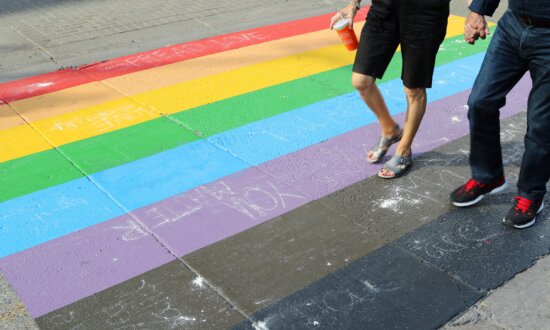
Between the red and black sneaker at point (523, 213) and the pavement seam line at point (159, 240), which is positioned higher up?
the red and black sneaker at point (523, 213)

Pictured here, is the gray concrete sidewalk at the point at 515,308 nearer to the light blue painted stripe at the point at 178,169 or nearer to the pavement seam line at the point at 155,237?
the pavement seam line at the point at 155,237

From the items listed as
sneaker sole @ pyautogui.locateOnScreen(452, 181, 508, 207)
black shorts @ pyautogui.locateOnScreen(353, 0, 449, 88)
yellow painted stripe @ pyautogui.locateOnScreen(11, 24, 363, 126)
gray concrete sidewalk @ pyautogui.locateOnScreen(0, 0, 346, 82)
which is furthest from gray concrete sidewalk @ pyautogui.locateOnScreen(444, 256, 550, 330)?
gray concrete sidewalk @ pyautogui.locateOnScreen(0, 0, 346, 82)

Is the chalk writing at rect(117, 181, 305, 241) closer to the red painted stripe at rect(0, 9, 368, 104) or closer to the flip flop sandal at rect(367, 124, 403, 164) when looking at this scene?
the flip flop sandal at rect(367, 124, 403, 164)

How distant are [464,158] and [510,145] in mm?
435

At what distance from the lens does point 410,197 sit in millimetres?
4398

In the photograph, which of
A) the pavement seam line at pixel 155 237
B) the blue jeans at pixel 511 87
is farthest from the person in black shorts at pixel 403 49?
the pavement seam line at pixel 155 237

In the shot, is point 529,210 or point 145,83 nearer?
point 529,210

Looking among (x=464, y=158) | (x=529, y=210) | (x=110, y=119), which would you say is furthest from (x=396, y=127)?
(x=110, y=119)

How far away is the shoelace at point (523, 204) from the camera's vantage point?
3.96 meters

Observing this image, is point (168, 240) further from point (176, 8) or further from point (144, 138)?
point (176, 8)

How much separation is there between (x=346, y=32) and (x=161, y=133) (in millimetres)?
1785

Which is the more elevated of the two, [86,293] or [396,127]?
[396,127]

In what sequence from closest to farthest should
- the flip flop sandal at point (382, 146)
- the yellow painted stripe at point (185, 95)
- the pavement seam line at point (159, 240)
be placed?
the pavement seam line at point (159, 240) → the flip flop sandal at point (382, 146) → the yellow painted stripe at point (185, 95)

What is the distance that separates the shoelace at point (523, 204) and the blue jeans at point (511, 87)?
3 cm
